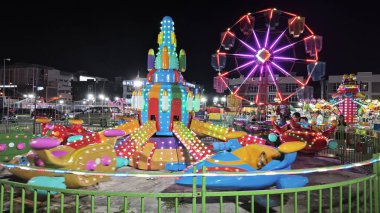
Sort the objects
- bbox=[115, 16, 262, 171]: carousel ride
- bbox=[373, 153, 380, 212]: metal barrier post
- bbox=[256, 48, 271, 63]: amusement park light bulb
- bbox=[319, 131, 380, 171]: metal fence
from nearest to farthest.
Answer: bbox=[373, 153, 380, 212]: metal barrier post, bbox=[115, 16, 262, 171]: carousel ride, bbox=[319, 131, 380, 171]: metal fence, bbox=[256, 48, 271, 63]: amusement park light bulb

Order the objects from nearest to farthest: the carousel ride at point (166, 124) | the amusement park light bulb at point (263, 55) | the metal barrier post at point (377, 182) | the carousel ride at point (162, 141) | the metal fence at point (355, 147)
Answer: the metal barrier post at point (377, 182)
the carousel ride at point (162, 141)
the carousel ride at point (166, 124)
the metal fence at point (355, 147)
the amusement park light bulb at point (263, 55)

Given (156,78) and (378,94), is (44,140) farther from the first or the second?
(378,94)

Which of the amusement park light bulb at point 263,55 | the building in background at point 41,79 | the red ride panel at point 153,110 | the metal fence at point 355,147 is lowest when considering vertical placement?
the metal fence at point 355,147

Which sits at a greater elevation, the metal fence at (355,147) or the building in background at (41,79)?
the building in background at (41,79)

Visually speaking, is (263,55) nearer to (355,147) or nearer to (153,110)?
(355,147)

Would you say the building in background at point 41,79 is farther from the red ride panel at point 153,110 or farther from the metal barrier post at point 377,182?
the metal barrier post at point 377,182

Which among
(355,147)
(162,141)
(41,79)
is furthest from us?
(41,79)

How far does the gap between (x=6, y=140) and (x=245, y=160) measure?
676 cm

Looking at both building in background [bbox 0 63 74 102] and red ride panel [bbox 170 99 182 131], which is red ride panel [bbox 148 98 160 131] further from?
building in background [bbox 0 63 74 102]

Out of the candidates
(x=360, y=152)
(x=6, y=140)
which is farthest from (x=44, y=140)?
(x=360, y=152)

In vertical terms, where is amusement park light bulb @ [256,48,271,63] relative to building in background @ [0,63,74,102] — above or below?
below

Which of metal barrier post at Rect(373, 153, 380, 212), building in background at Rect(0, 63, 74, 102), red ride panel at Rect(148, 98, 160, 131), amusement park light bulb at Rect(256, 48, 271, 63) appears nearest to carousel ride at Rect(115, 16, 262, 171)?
red ride panel at Rect(148, 98, 160, 131)

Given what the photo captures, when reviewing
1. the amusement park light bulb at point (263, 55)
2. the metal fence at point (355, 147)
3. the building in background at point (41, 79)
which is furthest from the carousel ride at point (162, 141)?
the building in background at point (41, 79)

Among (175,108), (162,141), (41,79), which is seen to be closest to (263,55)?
(175,108)
